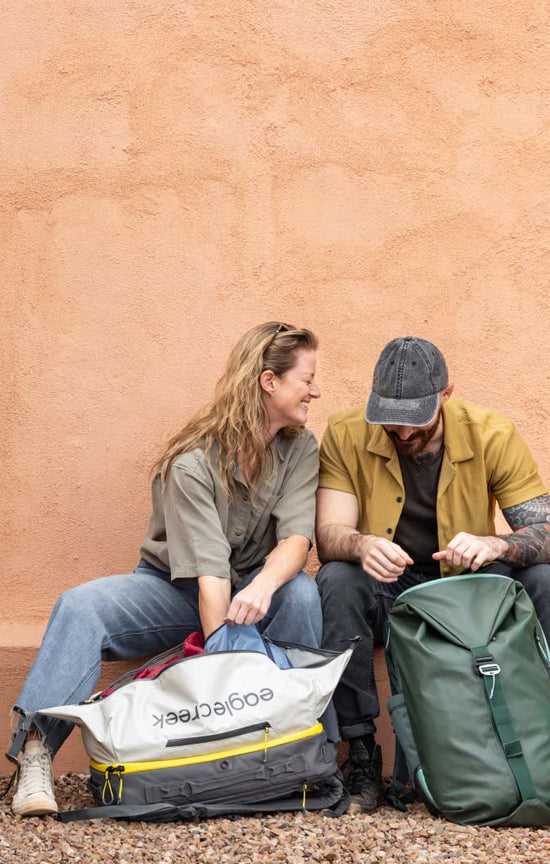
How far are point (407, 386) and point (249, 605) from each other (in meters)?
0.85

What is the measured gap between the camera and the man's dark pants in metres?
3.10

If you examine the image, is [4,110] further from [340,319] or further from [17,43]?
[340,319]

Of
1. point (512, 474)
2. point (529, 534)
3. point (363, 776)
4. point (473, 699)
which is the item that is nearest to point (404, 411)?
point (512, 474)

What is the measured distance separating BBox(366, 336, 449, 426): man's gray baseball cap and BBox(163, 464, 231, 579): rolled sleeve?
1.91 feet

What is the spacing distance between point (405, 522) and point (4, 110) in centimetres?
228

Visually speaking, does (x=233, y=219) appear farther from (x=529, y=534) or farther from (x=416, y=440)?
(x=529, y=534)

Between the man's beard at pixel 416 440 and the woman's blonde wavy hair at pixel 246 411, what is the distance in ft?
1.08

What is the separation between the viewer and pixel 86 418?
157 inches

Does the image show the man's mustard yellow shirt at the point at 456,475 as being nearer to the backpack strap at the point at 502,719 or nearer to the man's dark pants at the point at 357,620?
the man's dark pants at the point at 357,620

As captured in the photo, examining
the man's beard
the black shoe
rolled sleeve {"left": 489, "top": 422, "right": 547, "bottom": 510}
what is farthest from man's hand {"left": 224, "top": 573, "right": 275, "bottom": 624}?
rolled sleeve {"left": 489, "top": 422, "right": 547, "bottom": 510}

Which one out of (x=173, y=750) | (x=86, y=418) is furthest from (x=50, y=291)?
(x=173, y=750)

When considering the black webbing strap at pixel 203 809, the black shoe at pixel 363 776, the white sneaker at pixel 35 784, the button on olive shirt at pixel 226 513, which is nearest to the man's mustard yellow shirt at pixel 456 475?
the button on olive shirt at pixel 226 513

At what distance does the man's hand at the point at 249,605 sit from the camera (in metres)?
2.99

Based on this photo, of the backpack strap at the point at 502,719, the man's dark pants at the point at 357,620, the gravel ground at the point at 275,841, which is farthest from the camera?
the man's dark pants at the point at 357,620
